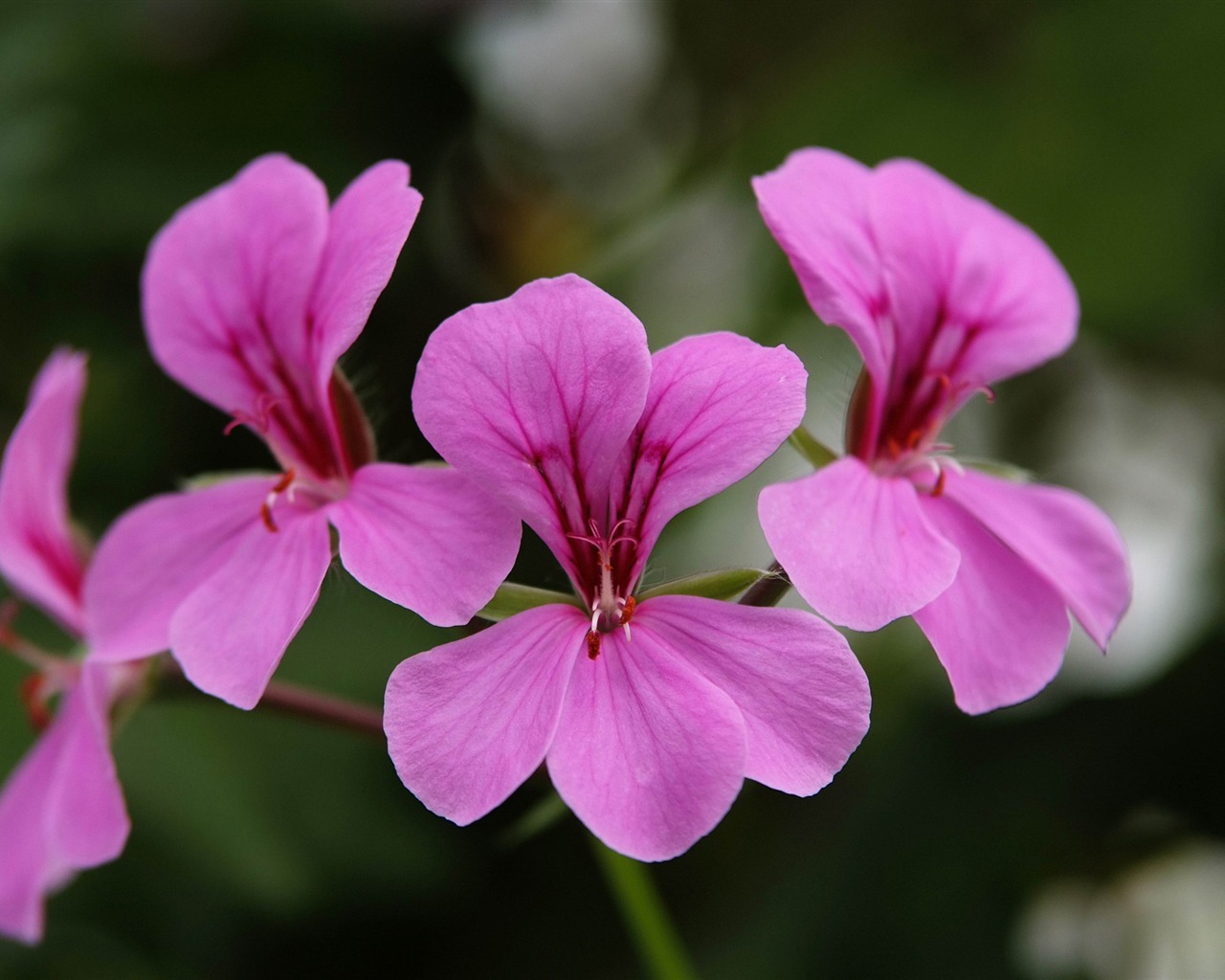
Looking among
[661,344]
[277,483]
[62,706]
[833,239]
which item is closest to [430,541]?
[277,483]

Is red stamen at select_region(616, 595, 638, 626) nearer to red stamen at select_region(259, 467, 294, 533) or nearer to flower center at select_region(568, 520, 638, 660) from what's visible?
flower center at select_region(568, 520, 638, 660)

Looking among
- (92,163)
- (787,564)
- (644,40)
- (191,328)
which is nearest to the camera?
(787,564)

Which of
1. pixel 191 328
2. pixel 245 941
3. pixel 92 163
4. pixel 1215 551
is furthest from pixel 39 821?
pixel 1215 551

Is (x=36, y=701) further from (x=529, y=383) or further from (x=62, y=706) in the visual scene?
(x=529, y=383)

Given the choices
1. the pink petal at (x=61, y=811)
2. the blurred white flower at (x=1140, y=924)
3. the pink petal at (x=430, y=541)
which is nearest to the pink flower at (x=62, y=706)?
the pink petal at (x=61, y=811)

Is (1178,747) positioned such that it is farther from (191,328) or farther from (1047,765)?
(191,328)
